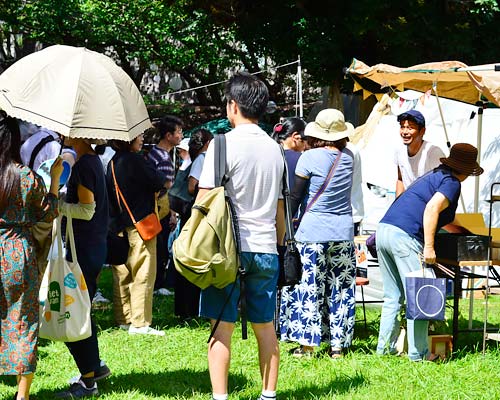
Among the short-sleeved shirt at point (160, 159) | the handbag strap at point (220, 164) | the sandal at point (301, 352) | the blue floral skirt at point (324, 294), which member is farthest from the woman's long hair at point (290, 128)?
the handbag strap at point (220, 164)

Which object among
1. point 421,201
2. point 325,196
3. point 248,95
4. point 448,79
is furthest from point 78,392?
point 448,79

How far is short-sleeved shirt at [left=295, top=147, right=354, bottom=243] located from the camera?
621cm

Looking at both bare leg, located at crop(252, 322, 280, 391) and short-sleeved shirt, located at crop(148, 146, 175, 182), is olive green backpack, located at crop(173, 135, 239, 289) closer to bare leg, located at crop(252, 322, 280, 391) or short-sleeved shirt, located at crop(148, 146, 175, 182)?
bare leg, located at crop(252, 322, 280, 391)

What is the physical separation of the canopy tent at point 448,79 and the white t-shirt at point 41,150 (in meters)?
2.90

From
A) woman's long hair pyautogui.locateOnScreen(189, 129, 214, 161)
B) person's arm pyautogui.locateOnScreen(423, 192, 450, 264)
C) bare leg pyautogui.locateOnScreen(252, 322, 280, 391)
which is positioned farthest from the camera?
woman's long hair pyautogui.locateOnScreen(189, 129, 214, 161)

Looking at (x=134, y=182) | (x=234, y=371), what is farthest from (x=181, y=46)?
(x=234, y=371)

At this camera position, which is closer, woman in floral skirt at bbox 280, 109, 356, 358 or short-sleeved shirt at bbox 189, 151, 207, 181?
woman in floral skirt at bbox 280, 109, 356, 358

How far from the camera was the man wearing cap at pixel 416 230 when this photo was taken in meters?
5.95

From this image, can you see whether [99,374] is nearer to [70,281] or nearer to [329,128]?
[70,281]

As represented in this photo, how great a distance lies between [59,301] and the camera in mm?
4633

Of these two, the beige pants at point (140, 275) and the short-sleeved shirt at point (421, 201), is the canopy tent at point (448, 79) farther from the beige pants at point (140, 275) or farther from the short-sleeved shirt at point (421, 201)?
the beige pants at point (140, 275)

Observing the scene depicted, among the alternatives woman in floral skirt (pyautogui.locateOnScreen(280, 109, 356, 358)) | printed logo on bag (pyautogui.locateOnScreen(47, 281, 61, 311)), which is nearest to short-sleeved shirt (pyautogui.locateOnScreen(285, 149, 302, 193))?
woman in floral skirt (pyautogui.locateOnScreen(280, 109, 356, 358))

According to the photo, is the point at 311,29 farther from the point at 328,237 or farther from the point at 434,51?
the point at 328,237

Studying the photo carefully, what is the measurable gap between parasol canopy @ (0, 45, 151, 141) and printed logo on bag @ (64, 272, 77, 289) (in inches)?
34.2
